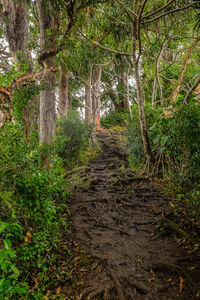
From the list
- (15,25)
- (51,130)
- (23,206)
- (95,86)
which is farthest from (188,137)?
(95,86)

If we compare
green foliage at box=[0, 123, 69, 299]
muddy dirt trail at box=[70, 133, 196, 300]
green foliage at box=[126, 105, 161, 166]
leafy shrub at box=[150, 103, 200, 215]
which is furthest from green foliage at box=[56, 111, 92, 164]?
green foliage at box=[0, 123, 69, 299]

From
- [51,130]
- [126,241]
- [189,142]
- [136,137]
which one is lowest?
[126,241]

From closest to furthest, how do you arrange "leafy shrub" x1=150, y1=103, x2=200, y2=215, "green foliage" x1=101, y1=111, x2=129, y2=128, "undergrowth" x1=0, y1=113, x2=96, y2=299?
"undergrowth" x1=0, y1=113, x2=96, y2=299, "leafy shrub" x1=150, y1=103, x2=200, y2=215, "green foliage" x1=101, y1=111, x2=129, y2=128

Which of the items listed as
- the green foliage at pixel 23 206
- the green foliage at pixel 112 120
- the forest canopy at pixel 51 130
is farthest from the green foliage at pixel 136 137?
the green foliage at pixel 112 120

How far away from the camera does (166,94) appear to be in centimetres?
997

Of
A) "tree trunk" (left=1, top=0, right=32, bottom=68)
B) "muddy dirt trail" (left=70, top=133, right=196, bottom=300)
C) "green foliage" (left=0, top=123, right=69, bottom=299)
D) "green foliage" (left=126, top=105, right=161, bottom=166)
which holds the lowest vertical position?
"muddy dirt trail" (left=70, top=133, right=196, bottom=300)

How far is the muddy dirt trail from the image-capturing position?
179 cm

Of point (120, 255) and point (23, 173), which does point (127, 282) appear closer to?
point (120, 255)

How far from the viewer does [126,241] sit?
2717mm

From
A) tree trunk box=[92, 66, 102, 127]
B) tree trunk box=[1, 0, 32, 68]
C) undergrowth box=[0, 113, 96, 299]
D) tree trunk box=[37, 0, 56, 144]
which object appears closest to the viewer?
undergrowth box=[0, 113, 96, 299]

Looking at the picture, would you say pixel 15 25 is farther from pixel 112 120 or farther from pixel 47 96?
pixel 112 120

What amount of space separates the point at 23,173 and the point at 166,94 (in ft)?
33.2

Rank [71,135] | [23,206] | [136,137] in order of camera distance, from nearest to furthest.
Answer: [23,206] → [136,137] → [71,135]

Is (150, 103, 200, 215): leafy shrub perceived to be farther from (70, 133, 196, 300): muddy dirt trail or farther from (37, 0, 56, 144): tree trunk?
(37, 0, 56, 144): tree trunk
